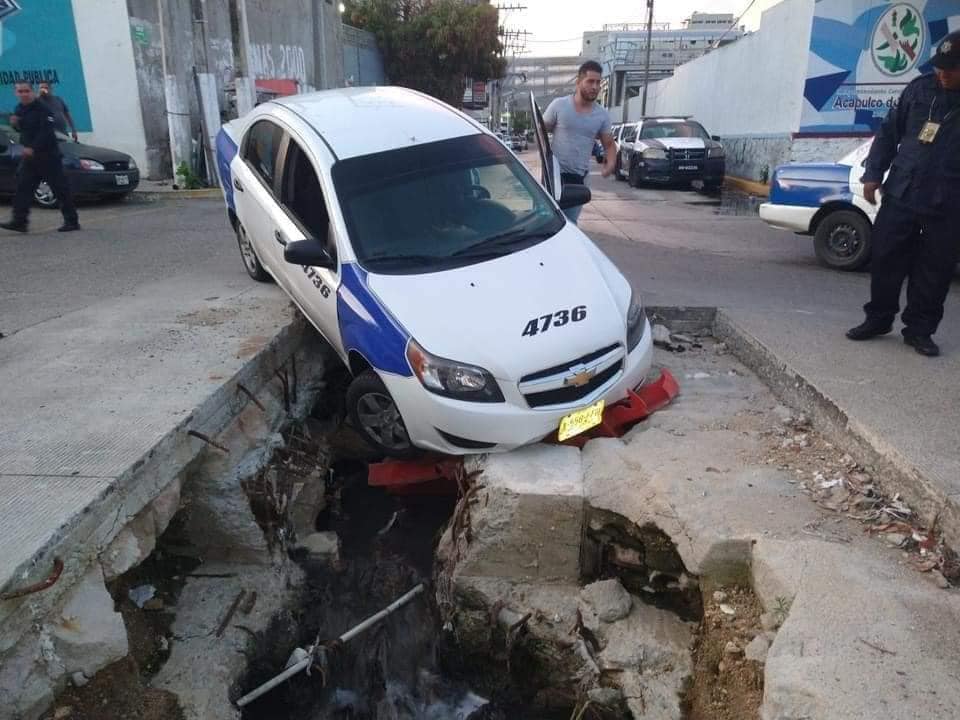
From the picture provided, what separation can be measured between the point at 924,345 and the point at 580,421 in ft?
8.44

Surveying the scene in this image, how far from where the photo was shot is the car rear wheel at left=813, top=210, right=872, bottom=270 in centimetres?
752

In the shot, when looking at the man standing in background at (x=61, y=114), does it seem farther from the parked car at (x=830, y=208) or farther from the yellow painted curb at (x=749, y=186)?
the yellow painted curb at (x=749, y=186)

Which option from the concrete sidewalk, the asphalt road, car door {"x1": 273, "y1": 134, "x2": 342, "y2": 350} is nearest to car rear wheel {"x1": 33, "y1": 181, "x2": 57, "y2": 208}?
the asphalt road

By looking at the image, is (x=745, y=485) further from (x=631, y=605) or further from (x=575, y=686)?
(x=575, y=686)

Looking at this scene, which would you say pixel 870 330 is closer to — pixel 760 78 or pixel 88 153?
pixel 88 153

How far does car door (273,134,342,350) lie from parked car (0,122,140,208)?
26.5ft

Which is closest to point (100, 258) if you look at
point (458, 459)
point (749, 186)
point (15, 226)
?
point (15, 226)

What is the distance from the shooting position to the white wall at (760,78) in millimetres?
15047

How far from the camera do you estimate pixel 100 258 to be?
25.1 feet

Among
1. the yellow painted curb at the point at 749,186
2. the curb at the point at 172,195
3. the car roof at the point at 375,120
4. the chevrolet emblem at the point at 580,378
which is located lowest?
the yellow painted curb at the point at 749,186

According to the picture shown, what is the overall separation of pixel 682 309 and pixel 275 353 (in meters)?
3.31

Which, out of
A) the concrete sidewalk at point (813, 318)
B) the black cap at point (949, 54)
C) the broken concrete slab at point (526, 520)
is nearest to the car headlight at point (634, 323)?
the broken concrete slab at point (526, 520)

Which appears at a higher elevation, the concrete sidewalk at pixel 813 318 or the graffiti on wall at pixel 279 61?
the graffiti on wall at pixel 279 61

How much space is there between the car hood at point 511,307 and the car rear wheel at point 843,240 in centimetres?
467
